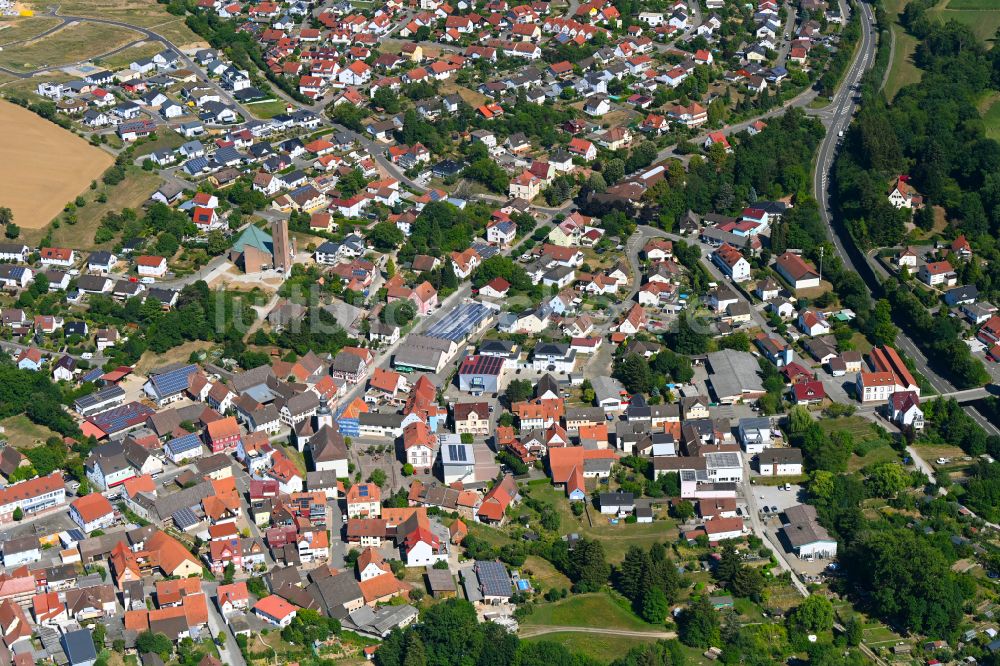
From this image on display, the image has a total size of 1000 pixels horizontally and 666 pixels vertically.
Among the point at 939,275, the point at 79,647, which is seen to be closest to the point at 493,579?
the point at 79,647

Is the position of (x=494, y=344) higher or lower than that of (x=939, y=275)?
lower

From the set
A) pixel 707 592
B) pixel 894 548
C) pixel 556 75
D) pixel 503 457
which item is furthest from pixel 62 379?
pixel 556 75

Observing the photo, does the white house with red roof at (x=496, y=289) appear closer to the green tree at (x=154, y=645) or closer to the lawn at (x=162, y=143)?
the lawn at (x=162, y=143)

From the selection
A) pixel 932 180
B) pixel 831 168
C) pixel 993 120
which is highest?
pixel 932 180

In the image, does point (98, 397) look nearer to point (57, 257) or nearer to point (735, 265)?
point (57, 257)

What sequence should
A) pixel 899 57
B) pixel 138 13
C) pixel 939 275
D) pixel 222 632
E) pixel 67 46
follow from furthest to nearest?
pixel 138 13 → pixel 899 57 → pixel 67 46 → pixel 939 275 → pixel 222 632

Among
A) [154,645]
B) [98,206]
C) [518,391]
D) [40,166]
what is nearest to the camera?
[154,645]

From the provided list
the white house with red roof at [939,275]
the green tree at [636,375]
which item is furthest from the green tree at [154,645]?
the white house with red roof at [939,275]
